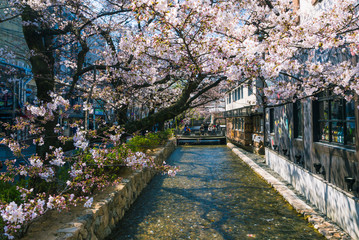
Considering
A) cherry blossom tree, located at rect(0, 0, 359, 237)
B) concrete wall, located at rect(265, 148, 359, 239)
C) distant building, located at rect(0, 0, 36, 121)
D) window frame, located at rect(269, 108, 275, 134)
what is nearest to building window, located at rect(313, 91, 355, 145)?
cherry blossom tree, located at rect(0, 0, 359, 237)

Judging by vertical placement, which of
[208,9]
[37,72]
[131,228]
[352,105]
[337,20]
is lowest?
[131,228]

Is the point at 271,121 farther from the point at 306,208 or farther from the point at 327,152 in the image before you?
the point at 306,208

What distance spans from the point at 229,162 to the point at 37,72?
11.7 meters

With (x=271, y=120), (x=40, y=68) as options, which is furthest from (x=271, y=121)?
(x=40, y=68)

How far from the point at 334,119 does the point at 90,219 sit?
20.2 ft

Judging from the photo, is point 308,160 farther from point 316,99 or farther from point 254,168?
point 254,168

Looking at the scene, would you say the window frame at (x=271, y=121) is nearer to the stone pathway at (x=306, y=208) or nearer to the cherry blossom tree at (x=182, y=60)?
the stone pathway at (x=306, y=208)

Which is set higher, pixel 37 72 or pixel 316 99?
pixel 37 72

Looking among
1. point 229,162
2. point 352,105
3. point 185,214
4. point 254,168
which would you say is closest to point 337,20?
point 352,105

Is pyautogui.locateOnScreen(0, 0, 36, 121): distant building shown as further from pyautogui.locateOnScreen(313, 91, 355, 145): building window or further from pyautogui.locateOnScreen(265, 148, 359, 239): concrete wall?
pyautogui.locateOnScreen(313, 91, 355, 145): building window

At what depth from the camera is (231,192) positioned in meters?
9.05

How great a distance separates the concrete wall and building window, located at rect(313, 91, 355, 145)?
3.72 feet

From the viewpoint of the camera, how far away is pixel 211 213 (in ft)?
23.0

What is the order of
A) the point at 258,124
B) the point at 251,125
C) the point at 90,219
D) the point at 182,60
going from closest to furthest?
the point at 90,219 < the point at 182,60 < the point at 258,124 < the point at 251,125
